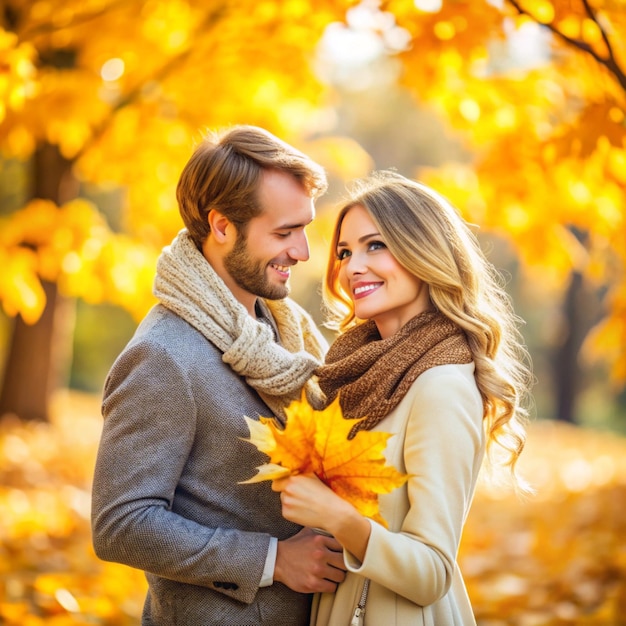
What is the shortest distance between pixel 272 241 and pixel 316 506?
0.93m

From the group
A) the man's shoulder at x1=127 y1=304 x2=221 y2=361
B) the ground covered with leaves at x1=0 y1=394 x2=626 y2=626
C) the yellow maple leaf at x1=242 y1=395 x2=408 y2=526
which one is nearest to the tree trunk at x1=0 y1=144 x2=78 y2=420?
the ground covered with leaves at x1=0 y1=394 x2=626 y2=626

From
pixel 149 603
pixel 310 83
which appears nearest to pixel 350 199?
pixel 149 603

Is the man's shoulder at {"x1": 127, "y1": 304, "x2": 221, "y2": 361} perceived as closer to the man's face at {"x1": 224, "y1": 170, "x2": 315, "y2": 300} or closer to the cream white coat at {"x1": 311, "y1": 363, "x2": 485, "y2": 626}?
the man's face at {"x1": 224, "y1": 170, "x2": 315, "y2": 300}

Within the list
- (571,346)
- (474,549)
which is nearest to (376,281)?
(474,549)

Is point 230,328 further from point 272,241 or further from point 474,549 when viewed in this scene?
point 474,549

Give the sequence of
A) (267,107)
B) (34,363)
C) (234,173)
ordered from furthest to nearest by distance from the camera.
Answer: (34,363)
(267,107)
(234,173)

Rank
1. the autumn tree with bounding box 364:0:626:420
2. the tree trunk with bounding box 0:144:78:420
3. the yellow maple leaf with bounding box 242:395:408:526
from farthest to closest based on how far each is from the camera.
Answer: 1. the tree trunk with bounding box 0:144:78:420
2. the autumn tree with bounding box 364:0:626:420
3. the yellow maple leaf with bounding box 242:395:408:526

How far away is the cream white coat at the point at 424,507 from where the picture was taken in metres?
1.83

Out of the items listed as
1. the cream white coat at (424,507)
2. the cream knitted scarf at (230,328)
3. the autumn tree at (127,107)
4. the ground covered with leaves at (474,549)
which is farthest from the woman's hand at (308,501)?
the autumn tree at (127,107)

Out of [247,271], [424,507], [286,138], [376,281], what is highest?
[376,281]

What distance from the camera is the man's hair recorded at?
239 cm

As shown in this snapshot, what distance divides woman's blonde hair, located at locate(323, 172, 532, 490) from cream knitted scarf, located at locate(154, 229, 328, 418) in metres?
0.42

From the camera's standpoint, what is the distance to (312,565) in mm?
2035

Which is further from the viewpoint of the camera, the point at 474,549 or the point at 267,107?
the point at 267,107
